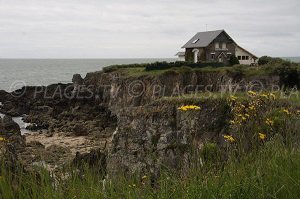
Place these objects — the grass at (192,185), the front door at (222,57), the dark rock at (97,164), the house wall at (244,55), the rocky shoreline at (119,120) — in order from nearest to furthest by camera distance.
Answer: the grass at (192,185)
the dark rock at (97,164)
the rocky shoreline at (119,120)
the front door at (222,57)
the house wall at (244,55)

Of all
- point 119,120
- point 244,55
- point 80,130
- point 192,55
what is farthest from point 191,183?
point 244,55

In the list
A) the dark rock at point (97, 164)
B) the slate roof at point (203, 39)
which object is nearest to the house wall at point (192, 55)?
the slate roof at point (203, 39)

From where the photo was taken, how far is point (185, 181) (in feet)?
13.1

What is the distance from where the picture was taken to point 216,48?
55156mm

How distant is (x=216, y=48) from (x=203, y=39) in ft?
8.60

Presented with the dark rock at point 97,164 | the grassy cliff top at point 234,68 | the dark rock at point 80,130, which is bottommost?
the dark rock at point 80,130

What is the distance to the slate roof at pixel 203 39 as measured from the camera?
54.8 metres

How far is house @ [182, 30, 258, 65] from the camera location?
2149 inches

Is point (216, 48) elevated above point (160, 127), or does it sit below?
above

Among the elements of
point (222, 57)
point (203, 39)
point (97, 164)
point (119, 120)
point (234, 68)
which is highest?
point (203, 39)

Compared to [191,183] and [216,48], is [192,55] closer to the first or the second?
[216,48]

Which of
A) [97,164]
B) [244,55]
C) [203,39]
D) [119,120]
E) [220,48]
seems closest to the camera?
[97,164]

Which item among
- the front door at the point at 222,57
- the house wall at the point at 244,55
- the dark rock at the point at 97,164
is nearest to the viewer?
the dark rock at the point at 97,164

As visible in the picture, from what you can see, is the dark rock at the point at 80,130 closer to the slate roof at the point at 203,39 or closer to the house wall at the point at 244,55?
the slate roof at the point at 203,39
